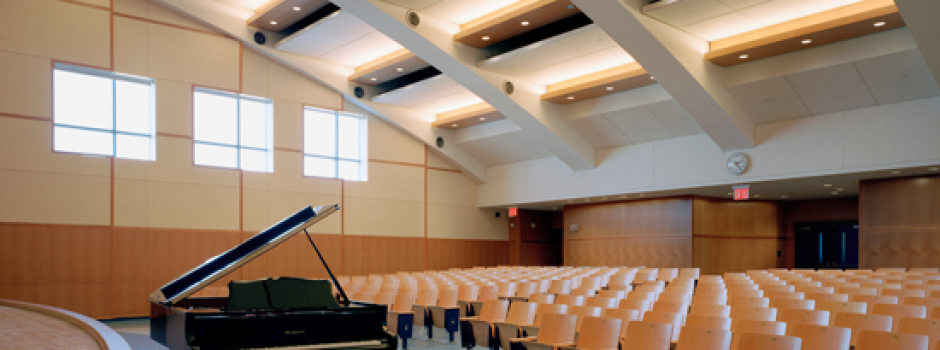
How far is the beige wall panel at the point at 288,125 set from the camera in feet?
51.9

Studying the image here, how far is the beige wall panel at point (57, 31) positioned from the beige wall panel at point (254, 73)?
2.89 metres

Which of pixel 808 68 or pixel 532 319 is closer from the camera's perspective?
pixel 532 319

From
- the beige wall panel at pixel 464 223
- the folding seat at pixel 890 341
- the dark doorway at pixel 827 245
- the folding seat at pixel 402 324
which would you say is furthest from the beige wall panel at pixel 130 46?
the dark doorway at pixel 827 245

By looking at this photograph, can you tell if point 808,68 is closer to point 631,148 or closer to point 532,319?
point 631,148

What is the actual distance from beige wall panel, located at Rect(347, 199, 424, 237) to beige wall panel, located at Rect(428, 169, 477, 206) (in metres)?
0.65

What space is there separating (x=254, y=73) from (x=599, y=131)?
8.31 meters

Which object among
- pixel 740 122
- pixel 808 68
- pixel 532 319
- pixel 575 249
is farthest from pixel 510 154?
pixel 532 319

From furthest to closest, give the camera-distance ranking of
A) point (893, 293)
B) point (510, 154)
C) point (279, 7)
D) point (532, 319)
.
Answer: point (510, 154) → point (279, 7) → point (893, 293) → point (532, 319)

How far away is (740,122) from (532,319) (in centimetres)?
847

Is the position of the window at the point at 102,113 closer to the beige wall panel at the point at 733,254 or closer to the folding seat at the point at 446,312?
the folding seat at the point at 446,312

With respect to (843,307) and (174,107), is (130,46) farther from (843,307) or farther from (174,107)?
(843,307)

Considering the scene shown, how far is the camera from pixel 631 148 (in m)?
16.2

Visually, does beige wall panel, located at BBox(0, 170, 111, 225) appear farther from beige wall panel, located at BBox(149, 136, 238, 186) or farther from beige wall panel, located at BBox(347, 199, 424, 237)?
beige wall panel, located at BBox(347, 199, 424, 237)

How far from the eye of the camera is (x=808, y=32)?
10656mm
